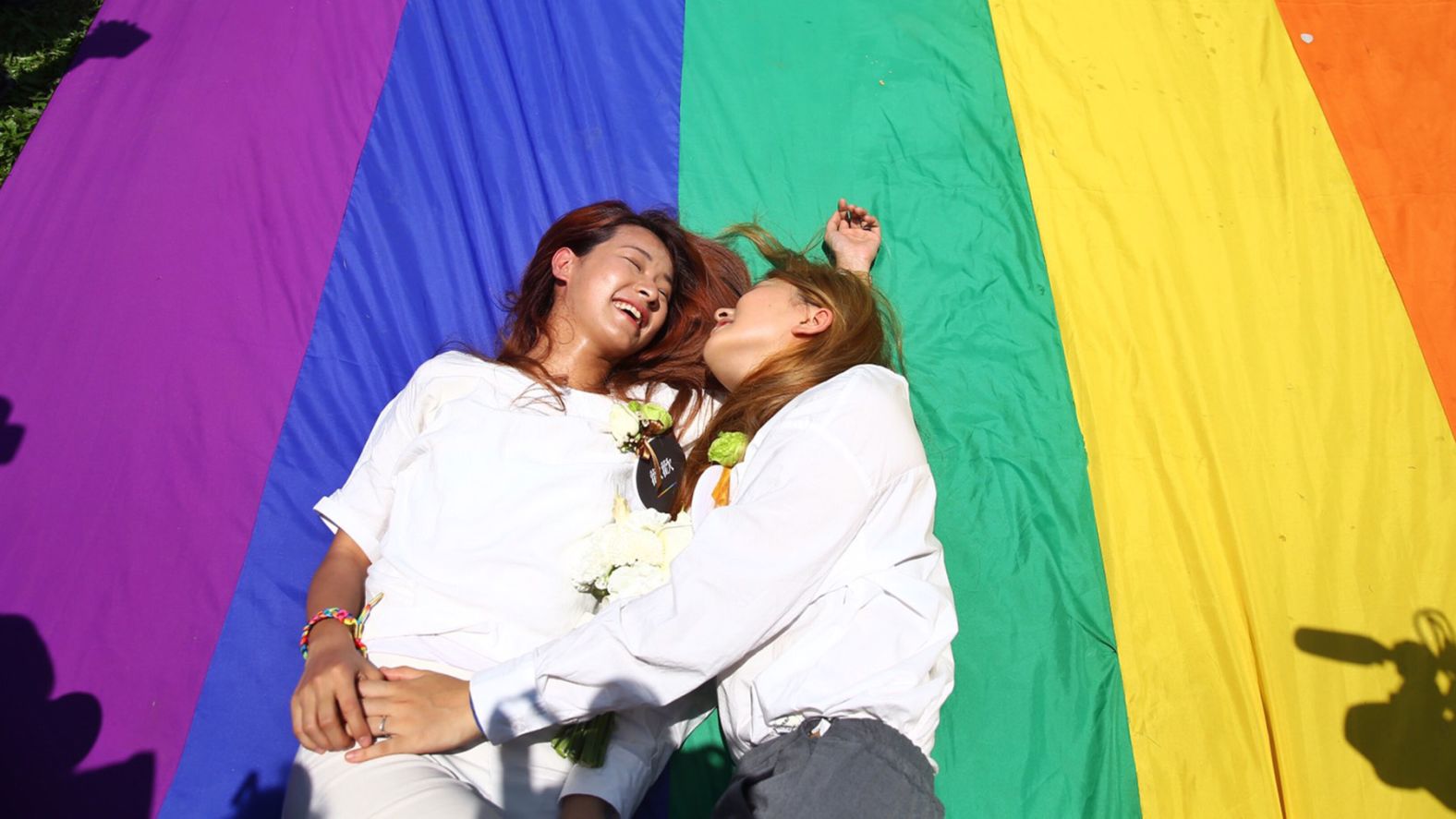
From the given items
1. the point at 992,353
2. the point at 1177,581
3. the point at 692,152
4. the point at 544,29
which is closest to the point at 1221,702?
the point at 1177,581

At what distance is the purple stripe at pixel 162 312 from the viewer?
1.94 m

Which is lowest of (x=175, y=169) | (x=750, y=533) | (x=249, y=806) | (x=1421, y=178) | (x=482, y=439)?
(x=249, y=806)

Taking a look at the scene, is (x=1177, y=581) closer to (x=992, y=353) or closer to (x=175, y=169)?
(x=992, y=353)

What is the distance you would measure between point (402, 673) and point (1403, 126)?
3.23 m

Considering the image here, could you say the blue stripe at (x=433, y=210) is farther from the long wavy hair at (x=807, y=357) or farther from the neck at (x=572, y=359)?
the long wavy hair at (x=807, y=357)

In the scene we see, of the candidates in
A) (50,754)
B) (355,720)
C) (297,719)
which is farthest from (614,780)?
(50,754)

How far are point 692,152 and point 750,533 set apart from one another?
155 cm

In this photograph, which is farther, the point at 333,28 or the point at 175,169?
the point at 333,28

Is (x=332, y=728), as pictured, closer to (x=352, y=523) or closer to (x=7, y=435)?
(x=352, y=523)

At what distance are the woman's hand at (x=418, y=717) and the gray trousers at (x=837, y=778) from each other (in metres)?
0.47

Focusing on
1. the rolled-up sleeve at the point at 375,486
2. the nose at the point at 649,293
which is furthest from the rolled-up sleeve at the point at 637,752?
the nose at the point at 649,293

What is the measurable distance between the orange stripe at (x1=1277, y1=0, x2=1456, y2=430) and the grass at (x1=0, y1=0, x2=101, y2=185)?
3947 millimetres

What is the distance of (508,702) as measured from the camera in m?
1.53

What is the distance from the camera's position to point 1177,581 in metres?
2.11
